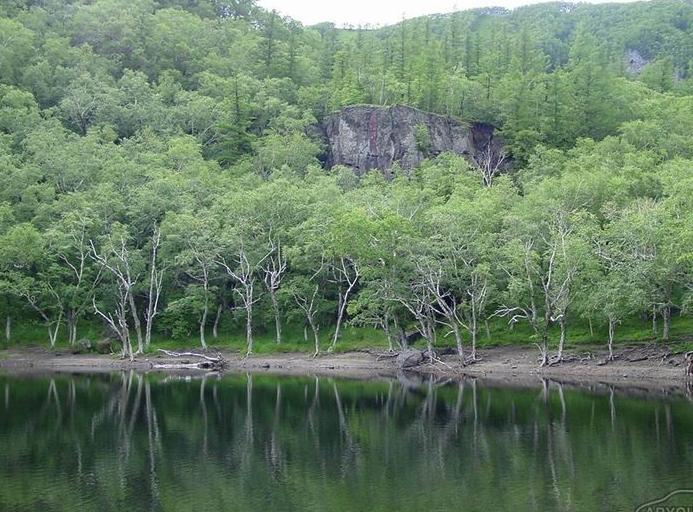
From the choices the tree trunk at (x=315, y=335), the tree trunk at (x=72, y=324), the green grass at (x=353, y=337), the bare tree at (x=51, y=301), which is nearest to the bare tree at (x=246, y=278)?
the green grass at (x=353, y=337)

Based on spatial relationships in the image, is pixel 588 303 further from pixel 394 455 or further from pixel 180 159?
pixel 180 159

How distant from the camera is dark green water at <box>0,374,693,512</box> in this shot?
2591 centimetres

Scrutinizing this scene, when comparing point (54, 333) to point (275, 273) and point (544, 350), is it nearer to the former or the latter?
point (275, 273)

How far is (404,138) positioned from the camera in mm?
111125

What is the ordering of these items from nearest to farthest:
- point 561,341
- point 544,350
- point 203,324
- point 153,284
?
1. point 561,341
2. point 544,350
3. point 203,324
4. point 153,284

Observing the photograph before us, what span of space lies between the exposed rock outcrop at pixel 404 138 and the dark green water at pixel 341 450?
6051cm

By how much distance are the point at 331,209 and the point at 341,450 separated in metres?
46.2

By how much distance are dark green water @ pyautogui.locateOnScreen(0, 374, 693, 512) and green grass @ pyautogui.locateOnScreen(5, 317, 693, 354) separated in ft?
48.1

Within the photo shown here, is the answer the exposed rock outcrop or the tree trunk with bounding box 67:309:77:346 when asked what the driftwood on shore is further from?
the exposed rock outcrop

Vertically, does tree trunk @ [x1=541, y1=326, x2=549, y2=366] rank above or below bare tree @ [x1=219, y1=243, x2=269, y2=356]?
below

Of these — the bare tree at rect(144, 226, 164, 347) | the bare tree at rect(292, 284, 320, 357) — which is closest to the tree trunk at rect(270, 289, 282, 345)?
the bare tree at rect(292, 284, 320, 357)

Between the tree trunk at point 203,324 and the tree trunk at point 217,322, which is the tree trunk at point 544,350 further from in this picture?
the tree trunk at point 217,322

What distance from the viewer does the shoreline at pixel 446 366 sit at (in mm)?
57531

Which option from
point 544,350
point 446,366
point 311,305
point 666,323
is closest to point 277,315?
point 311,305
